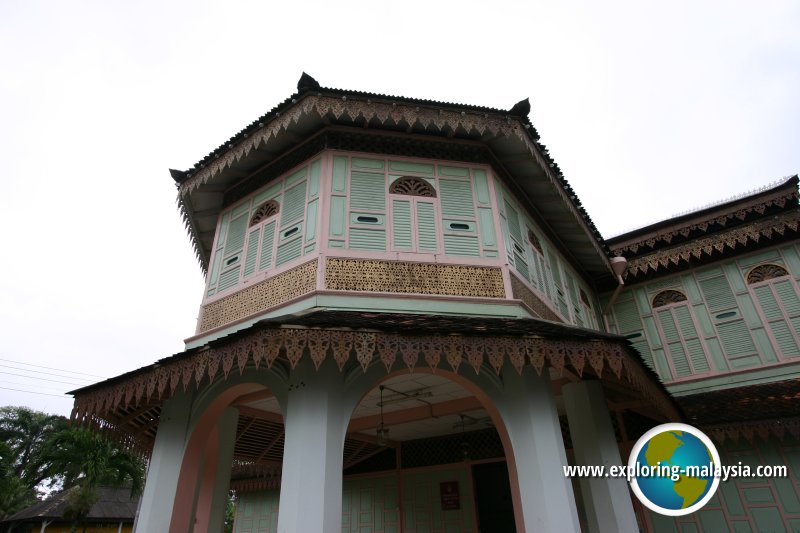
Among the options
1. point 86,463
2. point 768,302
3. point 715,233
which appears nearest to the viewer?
point 768,302

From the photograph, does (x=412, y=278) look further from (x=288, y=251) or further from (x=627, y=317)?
(x=627, y=317)

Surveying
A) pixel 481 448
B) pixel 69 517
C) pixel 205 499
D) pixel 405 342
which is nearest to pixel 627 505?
pixel 481 448

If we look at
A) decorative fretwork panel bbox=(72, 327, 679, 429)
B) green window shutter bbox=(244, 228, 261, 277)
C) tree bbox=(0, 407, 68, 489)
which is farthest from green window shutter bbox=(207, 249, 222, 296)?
tree bbox=(0, 407, 68, 489)

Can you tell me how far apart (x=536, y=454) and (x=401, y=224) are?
136 inches

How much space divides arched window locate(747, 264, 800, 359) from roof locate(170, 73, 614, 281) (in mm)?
4574

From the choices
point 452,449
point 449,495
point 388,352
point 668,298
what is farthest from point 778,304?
point 388,352

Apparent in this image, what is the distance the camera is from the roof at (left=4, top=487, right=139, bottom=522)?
2034 cm

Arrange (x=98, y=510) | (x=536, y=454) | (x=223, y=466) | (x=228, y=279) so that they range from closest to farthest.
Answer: (x=536, y=454)
(x=223, y=466)
(x=228, y=279)
(x=98, y=510)

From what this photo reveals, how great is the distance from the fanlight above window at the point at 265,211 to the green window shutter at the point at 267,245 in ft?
0.85

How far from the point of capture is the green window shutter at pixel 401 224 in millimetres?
6699

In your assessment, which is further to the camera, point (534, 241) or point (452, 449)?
point (452, 449)

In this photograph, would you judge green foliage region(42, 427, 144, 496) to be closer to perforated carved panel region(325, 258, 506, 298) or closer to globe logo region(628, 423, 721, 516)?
perforated carved panel region(325, 258, 506, 298)

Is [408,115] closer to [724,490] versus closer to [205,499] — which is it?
[205,499]

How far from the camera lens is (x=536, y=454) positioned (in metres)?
5.14
